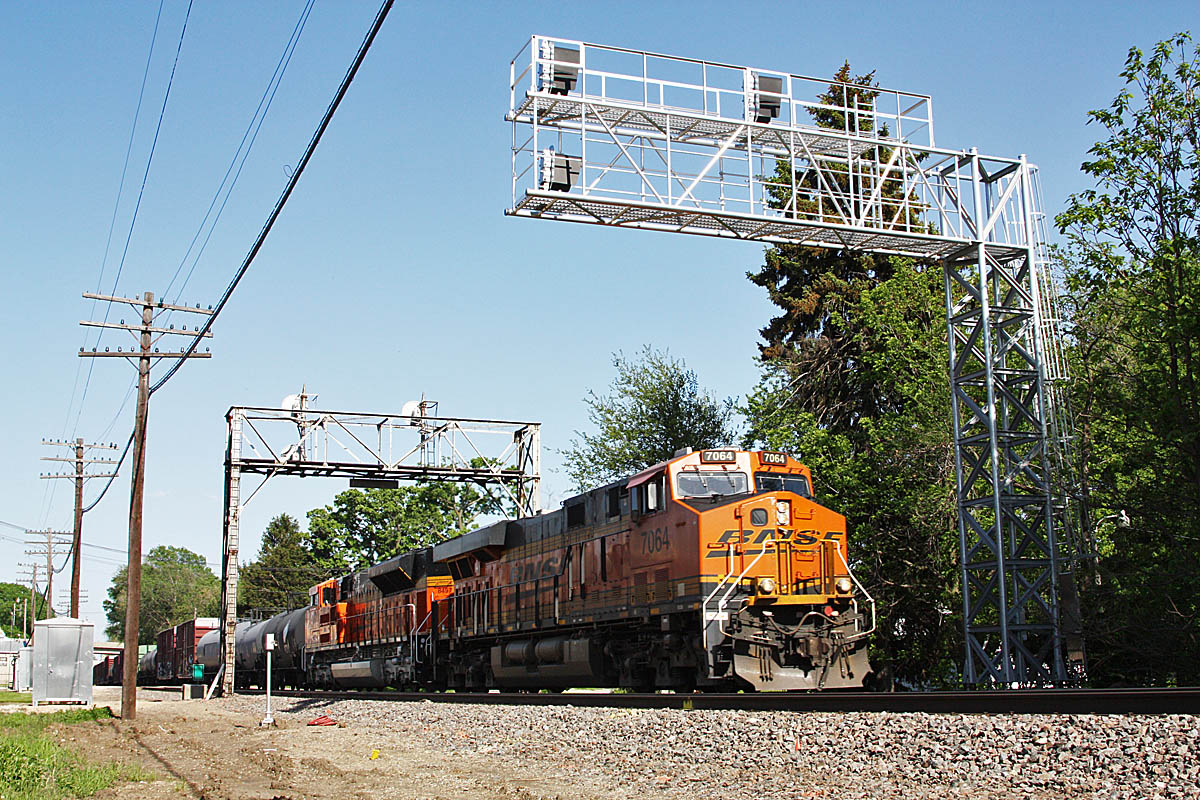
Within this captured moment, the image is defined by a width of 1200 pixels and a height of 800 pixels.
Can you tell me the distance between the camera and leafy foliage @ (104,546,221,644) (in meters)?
152

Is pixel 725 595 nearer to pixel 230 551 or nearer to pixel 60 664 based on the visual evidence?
pixel 230 551

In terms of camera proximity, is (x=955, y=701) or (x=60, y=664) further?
(x=60, y=664)

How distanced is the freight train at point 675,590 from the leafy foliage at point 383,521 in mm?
44192

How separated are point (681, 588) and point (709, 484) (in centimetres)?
167

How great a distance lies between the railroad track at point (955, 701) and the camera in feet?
29.8

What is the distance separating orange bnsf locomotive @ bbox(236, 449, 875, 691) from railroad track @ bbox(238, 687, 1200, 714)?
1.26m

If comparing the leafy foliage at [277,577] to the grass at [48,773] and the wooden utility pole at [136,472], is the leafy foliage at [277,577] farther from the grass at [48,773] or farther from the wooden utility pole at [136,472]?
the grass at [48,773]

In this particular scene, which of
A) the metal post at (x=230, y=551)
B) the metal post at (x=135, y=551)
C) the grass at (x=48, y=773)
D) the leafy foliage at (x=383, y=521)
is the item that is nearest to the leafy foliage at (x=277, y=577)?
the leafy foliage at (x=383, y=521)

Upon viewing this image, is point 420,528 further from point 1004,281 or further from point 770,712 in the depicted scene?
point 770,712

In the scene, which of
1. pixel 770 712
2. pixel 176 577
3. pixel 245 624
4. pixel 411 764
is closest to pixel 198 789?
pixel 411 764

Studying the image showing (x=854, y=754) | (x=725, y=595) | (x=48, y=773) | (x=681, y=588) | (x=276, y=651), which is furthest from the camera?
(x=276, y=651)

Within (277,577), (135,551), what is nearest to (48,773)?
(135,551)

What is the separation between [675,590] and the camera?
16422 millimetres

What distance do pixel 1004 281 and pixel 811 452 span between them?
9.38 m
